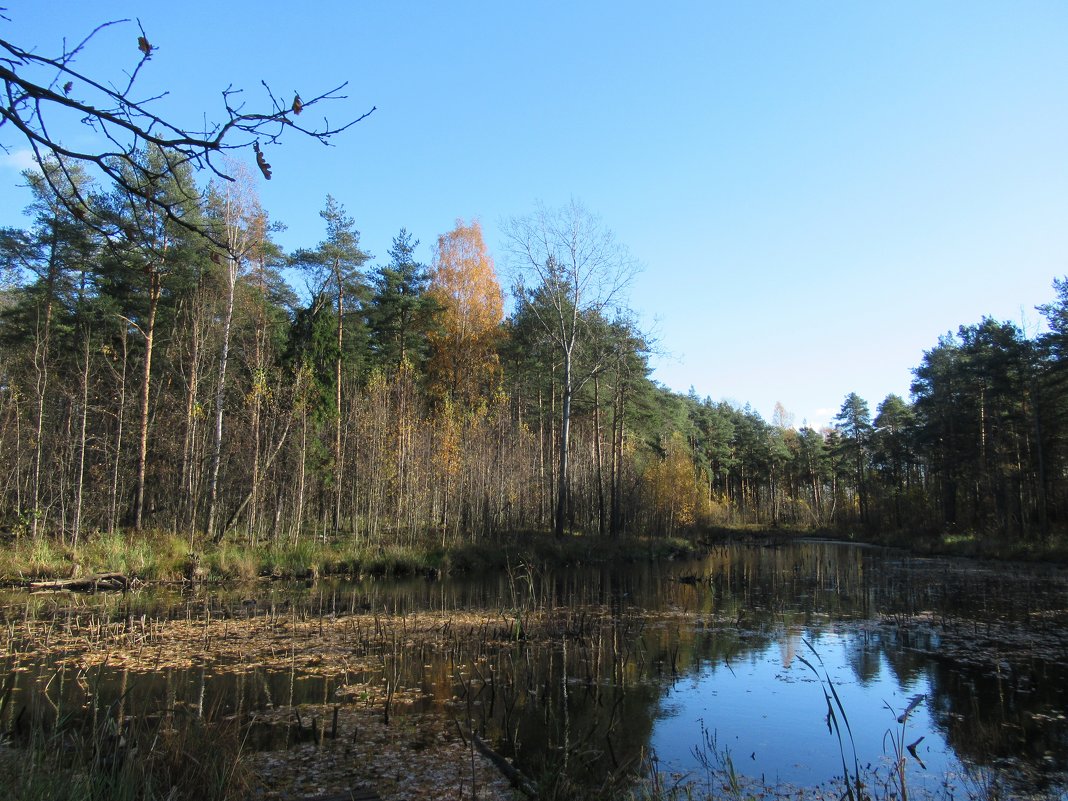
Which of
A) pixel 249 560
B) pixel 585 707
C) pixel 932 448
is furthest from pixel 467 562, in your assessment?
pixel 932 448

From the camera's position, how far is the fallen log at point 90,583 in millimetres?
13977

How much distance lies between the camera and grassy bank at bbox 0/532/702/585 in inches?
591

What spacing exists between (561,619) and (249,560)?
9.48 meters

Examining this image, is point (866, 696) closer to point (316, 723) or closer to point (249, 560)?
point (316, 723)

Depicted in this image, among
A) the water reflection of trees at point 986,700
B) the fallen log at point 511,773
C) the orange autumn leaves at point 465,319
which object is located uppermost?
the orange autumn leaves at point 465,319

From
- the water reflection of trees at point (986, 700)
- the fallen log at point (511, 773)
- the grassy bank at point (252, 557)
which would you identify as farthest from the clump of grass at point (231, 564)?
the water reflection of trees at point (986, 700)

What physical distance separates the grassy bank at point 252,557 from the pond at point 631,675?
1663 millimetres

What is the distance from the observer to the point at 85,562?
49.5 ft

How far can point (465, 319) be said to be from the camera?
107 feet

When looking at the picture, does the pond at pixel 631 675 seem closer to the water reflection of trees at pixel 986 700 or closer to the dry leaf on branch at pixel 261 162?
the water reflection of trees at pixel 986 700

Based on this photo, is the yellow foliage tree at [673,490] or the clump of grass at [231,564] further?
the yellow foliage tree at [673,490]

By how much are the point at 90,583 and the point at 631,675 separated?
12.6 meters

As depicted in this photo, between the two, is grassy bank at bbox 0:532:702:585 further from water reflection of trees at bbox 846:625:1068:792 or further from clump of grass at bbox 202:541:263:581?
water reflection of trees at bbox 846:625:1068:792

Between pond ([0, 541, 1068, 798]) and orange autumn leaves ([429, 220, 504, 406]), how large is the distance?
1799 cm
